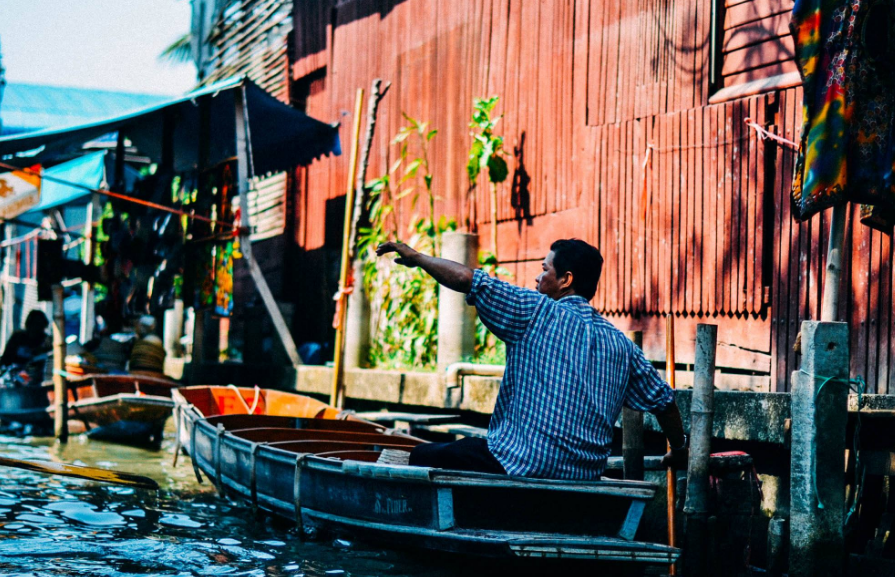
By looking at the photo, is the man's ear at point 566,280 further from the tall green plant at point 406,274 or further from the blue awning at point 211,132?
the blue awning at point 211,132

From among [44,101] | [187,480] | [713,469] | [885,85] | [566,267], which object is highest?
[44,101]

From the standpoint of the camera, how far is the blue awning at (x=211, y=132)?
1201 cm

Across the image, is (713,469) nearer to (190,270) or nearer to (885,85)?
(885,85)

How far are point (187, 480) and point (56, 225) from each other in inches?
415

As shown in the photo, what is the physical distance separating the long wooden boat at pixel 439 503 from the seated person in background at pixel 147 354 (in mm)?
5818

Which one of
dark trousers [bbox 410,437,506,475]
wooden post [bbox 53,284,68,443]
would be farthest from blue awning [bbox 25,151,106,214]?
dark trousers [bbox 410,437,506,475]

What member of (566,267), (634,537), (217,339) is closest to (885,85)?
(566,267)

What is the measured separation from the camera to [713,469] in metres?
5.30

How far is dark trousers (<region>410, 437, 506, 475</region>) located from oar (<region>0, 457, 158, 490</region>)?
3077 millimetres

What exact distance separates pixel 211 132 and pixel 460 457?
9924 mm

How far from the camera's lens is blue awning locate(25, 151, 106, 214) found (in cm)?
1575

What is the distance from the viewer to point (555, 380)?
14.2 feet

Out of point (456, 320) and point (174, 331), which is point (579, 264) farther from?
point (174, 331)

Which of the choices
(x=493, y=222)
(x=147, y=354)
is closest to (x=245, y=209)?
(x=147, y=354)
